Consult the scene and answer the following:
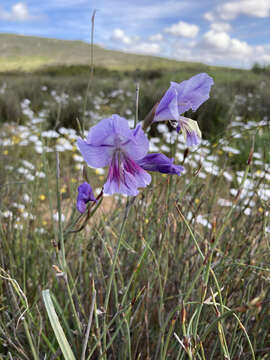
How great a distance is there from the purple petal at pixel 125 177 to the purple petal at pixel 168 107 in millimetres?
101

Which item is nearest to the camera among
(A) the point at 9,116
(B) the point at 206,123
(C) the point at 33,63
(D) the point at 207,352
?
(D) the point at 207,352

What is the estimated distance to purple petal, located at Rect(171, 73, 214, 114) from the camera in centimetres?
59

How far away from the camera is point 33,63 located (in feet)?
49.2

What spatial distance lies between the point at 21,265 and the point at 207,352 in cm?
77

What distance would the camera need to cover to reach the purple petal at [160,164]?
1.69 ft

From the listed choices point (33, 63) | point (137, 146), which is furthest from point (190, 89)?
point (33, 63)

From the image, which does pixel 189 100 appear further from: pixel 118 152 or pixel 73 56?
pixel 73 56

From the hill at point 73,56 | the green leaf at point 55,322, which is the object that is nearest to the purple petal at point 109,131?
the green leaf at point 55,322

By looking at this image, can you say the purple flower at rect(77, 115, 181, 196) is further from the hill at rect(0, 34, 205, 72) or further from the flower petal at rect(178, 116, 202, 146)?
the hill at rect(0, 34, 205, 72)

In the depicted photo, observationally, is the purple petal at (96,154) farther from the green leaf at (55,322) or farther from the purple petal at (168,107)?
the green leaf at (55,322)

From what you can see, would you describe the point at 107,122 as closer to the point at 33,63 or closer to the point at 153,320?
the point at 153,320

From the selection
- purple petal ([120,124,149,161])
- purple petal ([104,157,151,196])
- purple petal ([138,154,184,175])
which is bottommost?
purple petal ([104,157,151,196])

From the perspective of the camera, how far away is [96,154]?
0.53 metres

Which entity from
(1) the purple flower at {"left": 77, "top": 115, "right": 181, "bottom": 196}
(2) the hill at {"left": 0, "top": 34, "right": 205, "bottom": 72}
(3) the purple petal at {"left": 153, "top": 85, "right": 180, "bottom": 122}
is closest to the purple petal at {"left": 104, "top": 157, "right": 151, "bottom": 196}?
(1) the purple flower at {"left": 77, "top": 115, "right": 181, "bottom": 196}
